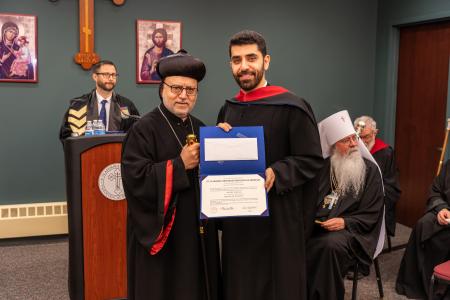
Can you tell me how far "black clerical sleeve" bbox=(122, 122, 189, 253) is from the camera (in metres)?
2.21

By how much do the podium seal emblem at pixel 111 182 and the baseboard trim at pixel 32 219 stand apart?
218 centimetres

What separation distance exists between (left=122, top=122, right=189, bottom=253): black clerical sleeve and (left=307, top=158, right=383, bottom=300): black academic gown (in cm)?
130

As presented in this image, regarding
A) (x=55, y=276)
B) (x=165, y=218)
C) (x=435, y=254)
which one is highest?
(x=165, y=218)

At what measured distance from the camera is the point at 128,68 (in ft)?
17.3

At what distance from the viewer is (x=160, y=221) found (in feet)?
7.32

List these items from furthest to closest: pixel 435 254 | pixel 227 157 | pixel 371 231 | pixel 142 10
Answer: pixel 142 10, pixel 435 254, pixel 371 231, pixel 227 157

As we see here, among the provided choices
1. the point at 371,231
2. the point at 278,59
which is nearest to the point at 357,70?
the point at 278,59

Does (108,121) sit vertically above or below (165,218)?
above

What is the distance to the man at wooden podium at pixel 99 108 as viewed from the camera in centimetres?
448

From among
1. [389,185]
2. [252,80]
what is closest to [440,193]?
[389,185]

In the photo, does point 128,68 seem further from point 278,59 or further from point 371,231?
point 371,231

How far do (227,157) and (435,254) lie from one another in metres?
2.46

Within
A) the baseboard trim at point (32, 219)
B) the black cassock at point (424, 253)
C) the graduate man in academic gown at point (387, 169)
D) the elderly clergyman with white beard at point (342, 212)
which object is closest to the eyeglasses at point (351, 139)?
the elderly clergyman with white beard at point (342, 212)

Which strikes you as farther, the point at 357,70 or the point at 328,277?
the point at 357,70
